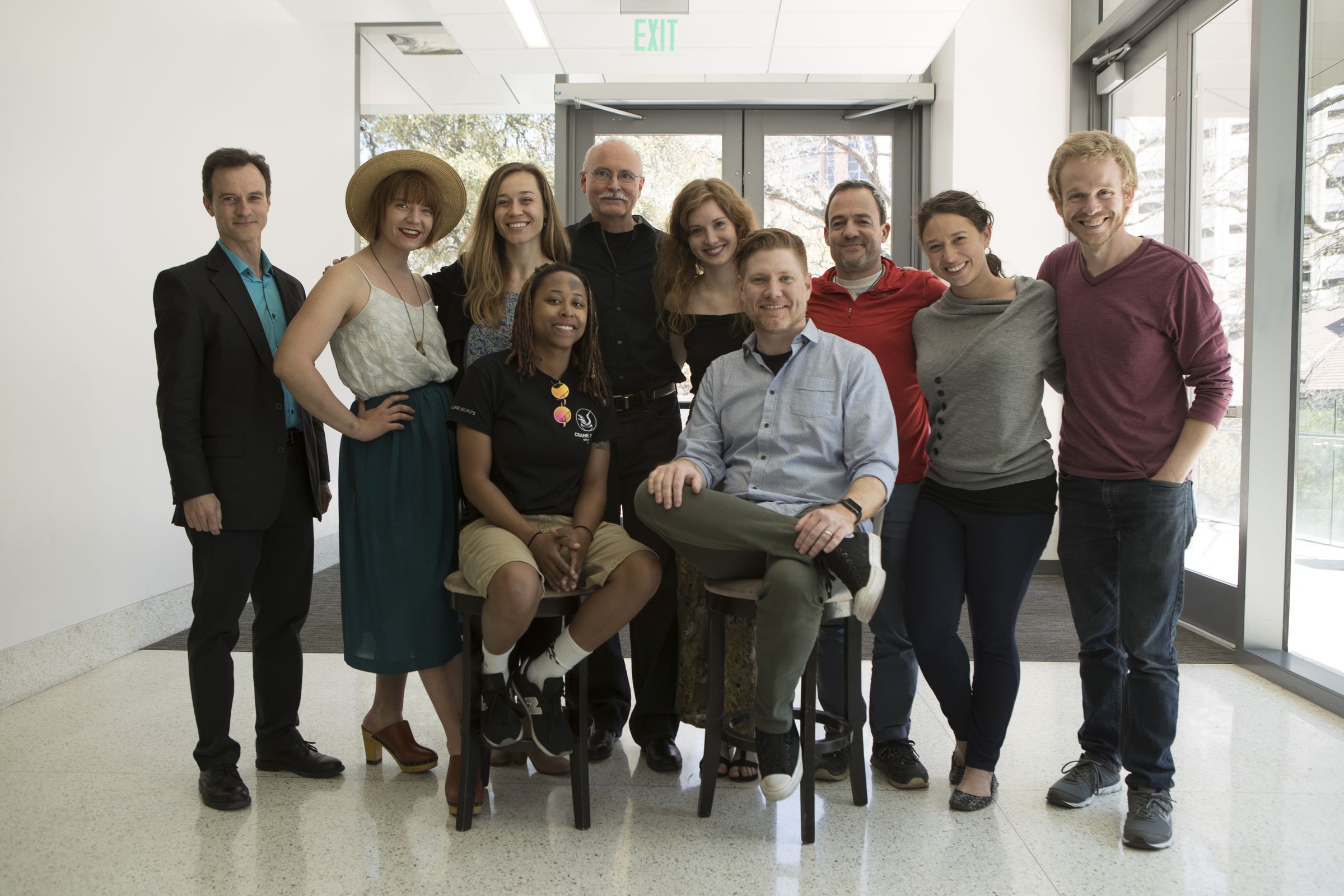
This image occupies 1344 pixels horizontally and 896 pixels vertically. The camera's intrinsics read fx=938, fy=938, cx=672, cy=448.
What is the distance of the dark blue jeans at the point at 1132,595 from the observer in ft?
7.13

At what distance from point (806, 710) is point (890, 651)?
47 cm

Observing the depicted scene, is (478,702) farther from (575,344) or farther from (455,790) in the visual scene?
(575,344)

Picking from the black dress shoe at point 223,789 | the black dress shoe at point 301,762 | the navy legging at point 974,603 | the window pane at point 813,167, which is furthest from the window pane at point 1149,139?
the black dress shoe at point 223,789

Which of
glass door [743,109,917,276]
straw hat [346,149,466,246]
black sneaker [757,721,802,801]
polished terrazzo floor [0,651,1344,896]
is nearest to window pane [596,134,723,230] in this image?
glass door [743,109,917,276]

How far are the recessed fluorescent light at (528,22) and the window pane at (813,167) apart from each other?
1608mm

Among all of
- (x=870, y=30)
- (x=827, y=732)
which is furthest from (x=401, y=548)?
(x=870, y=30)

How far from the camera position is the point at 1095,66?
533 centimetres

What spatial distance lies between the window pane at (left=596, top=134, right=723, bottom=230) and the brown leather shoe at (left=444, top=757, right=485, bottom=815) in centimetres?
453

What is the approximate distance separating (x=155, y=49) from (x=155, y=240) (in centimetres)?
85

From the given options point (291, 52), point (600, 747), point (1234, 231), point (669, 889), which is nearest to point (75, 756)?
point (600, 747)

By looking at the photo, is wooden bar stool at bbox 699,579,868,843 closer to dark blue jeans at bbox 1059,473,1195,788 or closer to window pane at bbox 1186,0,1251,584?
dark blue jeans at bbox 1059,473,1195,788

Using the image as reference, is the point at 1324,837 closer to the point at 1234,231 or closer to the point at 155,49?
the point at 1234,231

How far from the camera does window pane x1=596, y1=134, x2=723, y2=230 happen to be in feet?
20.7

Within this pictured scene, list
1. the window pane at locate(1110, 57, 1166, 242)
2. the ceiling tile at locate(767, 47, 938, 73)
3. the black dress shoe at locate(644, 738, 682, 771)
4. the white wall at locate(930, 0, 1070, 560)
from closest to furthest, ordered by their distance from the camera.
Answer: the black dress shoe at locate(644, 738, 682, 771) < the window pane at locate(1110, 57, 1166, 242) < the white wall at locate(930, 0, 1070, 560) < the ceiling tile at locate(767, 47, 938, 73)
